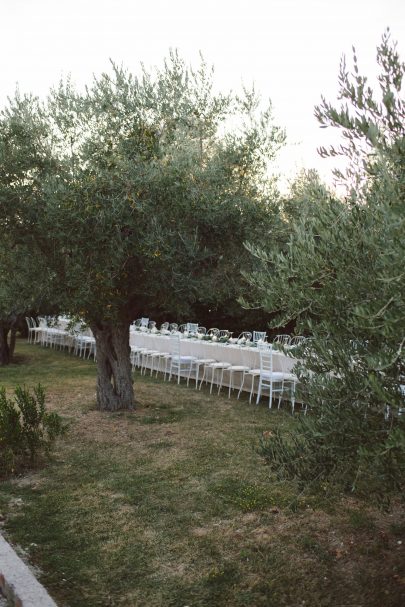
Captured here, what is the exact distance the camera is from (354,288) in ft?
10.1

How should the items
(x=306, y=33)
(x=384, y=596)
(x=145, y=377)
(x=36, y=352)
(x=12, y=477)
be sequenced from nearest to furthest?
(x=384, y=596) < (x=306, y=33) < (x=12, y=477) < (x=145, y=377) < (x=36, y=352)

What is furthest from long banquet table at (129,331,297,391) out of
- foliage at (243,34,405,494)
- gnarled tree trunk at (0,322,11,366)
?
foliage at (243,34,405,494)

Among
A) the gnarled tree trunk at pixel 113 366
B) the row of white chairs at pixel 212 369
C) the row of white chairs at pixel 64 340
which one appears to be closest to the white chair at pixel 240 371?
the row of white chairs at pixel 212 369

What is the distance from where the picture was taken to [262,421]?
978 centimetres

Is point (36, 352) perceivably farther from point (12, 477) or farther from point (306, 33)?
point (306, 33)

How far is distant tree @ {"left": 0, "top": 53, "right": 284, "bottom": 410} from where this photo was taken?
7.77 metres

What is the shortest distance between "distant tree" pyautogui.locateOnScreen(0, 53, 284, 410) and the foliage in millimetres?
4542

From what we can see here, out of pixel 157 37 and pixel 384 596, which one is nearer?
pixel 384 596

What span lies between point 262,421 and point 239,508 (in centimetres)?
411

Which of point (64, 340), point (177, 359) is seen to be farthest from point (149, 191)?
point (64, 340)

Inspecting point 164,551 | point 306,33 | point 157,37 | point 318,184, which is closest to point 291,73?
point 306,33

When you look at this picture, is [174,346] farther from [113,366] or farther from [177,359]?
[113,366]

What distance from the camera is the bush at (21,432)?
6.71 metres

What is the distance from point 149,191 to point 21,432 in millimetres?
3341
